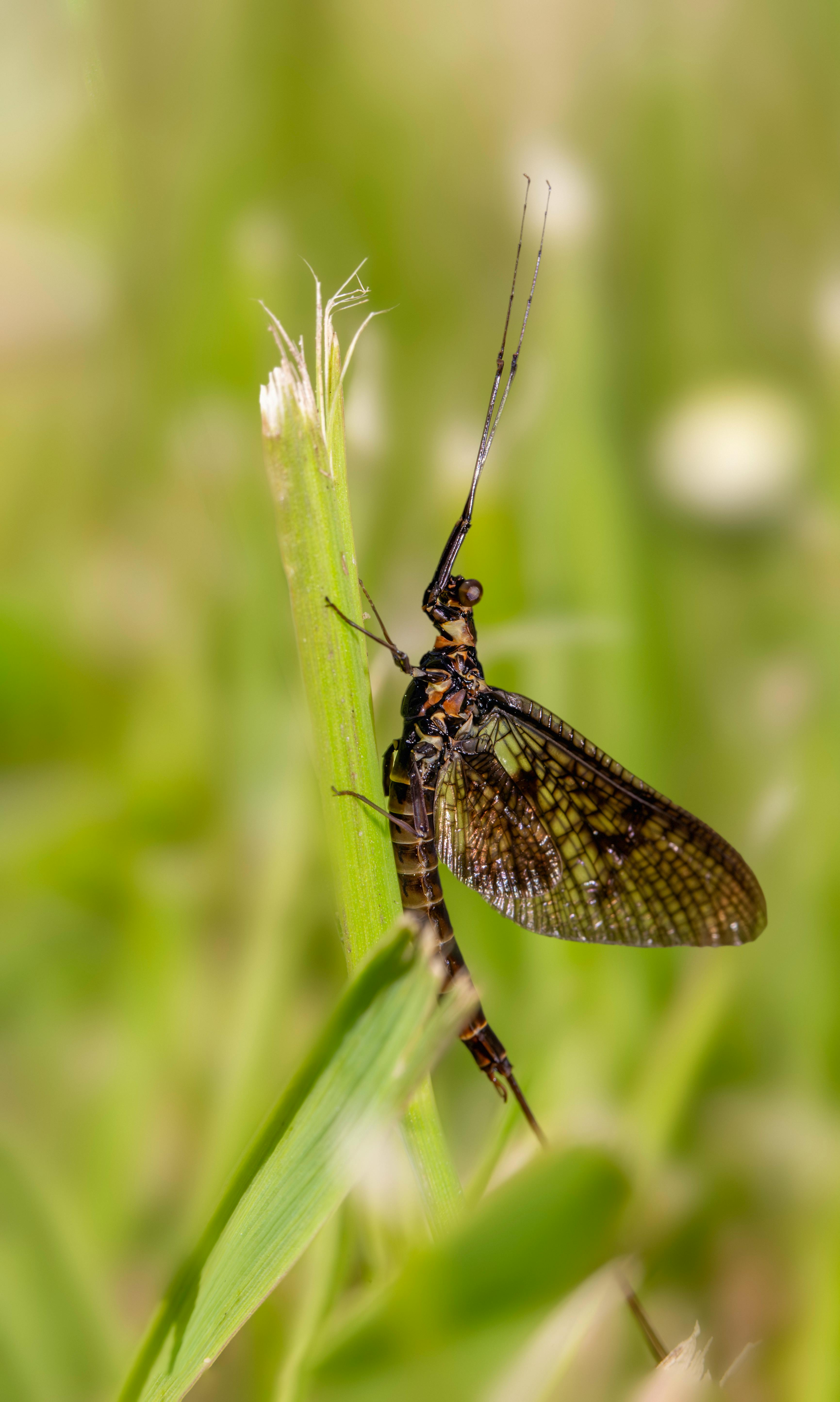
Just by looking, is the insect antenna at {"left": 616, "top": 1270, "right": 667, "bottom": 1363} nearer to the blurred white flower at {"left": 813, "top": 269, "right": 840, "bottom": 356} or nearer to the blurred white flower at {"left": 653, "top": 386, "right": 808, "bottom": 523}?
the blurred white flower at {"left": 653, "top": 386, "right": 808, "bottom": 523}

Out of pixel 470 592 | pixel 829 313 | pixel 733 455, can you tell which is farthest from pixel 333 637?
pixel 829 313

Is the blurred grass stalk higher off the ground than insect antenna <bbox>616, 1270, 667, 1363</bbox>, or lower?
higher

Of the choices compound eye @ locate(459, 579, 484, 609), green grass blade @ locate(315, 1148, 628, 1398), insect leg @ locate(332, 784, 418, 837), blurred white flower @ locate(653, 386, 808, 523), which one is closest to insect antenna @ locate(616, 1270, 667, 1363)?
green grass blade @ locate(315, 1148, 628, 1398)

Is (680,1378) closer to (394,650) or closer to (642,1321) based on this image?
(642,1321)

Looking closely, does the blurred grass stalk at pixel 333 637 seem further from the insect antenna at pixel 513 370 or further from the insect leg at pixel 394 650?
the insect antenna at pixel 513 370

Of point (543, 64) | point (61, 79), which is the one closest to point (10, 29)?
point (61, 79)

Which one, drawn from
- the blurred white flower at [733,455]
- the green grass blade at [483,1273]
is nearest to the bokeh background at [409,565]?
the blurred white flower at [733,455]

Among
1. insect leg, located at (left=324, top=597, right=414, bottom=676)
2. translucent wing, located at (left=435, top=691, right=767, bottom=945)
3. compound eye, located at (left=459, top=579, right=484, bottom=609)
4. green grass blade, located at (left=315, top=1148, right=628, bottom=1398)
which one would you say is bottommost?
green grass blade, located at (left=315, top=1148, right=628, bottom=1398)
